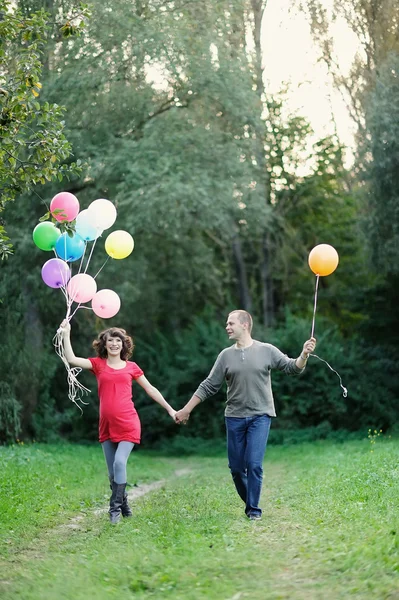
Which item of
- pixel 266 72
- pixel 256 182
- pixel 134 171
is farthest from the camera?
pixel 266 72

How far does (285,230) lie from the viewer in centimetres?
3136

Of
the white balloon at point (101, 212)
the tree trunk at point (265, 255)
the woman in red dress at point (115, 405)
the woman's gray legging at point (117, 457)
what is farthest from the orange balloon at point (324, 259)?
the tree trunk at point (265, 255)

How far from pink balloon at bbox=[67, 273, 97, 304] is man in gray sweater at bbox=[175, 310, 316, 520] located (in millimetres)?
2320

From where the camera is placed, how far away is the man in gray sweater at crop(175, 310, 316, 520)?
30.0ft

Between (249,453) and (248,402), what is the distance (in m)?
0.54

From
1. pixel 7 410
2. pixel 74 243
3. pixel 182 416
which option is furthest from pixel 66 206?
pixel 7 410

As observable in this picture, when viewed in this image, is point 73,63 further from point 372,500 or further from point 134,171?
point 372,500

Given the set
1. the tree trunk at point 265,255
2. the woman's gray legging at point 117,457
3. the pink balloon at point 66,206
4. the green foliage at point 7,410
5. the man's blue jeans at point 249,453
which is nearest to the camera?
the man's blue jeans at point 249,453

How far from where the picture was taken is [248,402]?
9.23m

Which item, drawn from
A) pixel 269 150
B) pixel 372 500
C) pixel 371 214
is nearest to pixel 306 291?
pixel 269 150

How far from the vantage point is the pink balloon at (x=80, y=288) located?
35.5ft

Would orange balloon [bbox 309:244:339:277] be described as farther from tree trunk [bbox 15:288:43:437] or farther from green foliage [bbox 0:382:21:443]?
→ tree trunk [bbox 15:288:43:437]

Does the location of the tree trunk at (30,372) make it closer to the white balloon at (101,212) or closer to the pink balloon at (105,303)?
the white balloon at (101,212)

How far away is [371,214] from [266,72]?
29.0 feet
